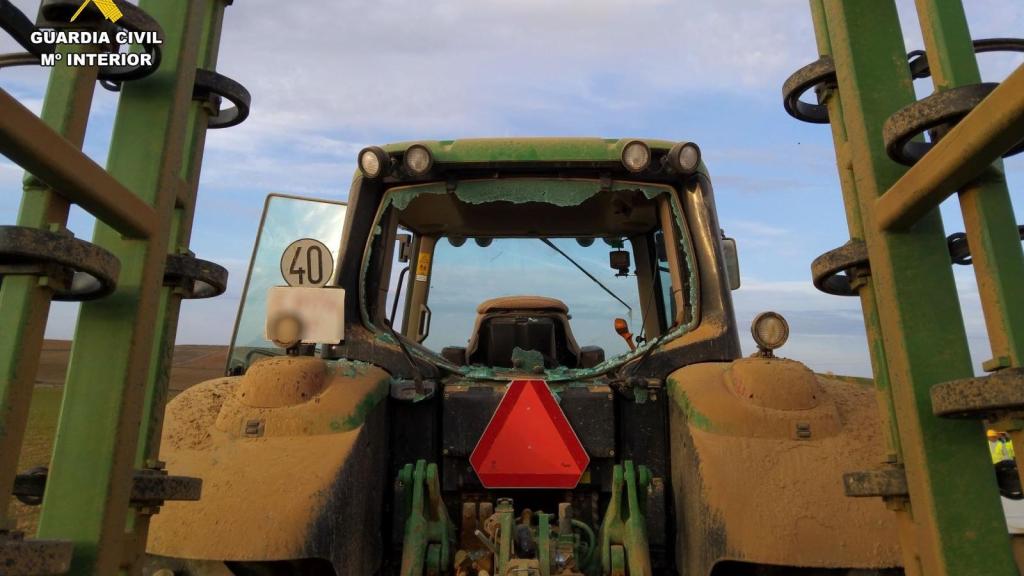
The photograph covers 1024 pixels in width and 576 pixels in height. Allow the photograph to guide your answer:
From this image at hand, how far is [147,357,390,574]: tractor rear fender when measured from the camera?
218 cm

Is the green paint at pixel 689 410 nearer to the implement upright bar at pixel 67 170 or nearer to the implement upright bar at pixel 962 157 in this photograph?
the implement upright bar at pixel 962 157

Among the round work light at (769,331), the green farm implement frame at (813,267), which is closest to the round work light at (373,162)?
the green farm implement frame at (813,267)

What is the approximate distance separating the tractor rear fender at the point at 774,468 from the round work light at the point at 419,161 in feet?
4.26

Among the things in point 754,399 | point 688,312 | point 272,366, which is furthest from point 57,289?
point 688,312

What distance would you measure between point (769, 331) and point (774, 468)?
1.77 ft

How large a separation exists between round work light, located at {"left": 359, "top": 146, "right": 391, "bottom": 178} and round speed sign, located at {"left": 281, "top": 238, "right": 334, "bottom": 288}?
1.77 ft

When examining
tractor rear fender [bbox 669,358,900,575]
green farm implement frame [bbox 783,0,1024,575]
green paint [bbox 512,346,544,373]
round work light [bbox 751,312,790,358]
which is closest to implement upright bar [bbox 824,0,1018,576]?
green farm implement frame [bbox 783,0,1024,575]

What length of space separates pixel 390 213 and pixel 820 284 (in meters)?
2.07

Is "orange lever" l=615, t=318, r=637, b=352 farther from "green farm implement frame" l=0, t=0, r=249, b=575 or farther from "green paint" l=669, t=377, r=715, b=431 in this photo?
"green farm implement frame" l=0, t=0, r=249, b=575

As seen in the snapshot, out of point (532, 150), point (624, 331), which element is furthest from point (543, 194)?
point (624, 331)

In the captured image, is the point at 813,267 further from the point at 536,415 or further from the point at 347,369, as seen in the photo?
the point at 347,369

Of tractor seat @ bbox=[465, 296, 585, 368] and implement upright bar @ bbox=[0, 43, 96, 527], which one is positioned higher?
tractor seat @ bbox=[465, 296, 585, 368]

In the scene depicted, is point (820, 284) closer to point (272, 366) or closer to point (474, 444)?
point (474, 444)

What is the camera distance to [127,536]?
5.22ft
